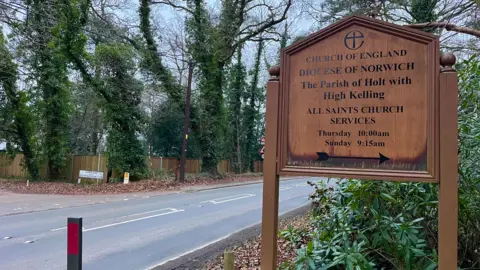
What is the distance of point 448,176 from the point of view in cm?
Answer: 265

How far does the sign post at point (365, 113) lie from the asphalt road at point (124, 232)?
12.7ft

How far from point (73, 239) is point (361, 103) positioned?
2.84 meters

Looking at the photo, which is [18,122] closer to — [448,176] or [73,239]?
[73,239]

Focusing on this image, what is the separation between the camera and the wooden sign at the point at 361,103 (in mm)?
2805

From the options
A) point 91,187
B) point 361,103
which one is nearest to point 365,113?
point 361,103

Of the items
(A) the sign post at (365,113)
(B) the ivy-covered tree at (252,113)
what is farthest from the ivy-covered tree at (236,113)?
(A) the sign post at (365,113)

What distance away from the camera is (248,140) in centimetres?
3878

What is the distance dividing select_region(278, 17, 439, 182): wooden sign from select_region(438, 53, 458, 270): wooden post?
0.06 m

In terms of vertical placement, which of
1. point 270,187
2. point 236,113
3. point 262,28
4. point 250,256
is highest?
point 262,28

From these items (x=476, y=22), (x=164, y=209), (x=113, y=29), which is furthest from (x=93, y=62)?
(x=476, y=22)

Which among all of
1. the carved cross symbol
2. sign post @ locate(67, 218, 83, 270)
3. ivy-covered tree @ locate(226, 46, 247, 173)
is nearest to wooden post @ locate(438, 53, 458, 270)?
the carved cross symbol

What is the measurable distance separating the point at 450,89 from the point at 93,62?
825 inches

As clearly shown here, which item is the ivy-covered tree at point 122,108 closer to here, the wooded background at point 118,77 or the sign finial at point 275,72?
the wooded background at point 118,77

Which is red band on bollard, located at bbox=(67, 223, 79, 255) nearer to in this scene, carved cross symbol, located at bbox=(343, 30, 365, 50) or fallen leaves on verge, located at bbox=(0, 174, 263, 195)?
carved cross symbol, located at bbox=(343, 30, 365, 50)
